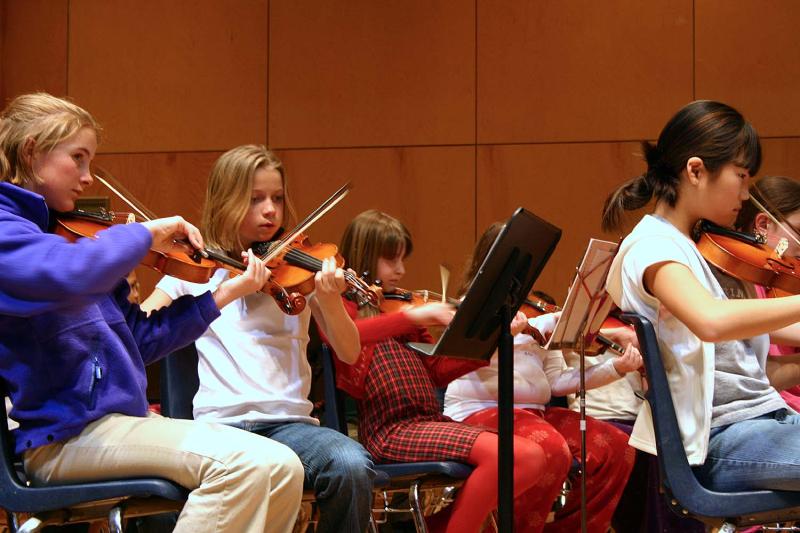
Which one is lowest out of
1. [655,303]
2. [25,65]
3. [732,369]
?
[732,369]

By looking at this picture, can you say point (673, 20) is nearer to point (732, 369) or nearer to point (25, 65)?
point (732, 369)

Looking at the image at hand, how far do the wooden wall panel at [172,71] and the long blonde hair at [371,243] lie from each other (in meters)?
1.66

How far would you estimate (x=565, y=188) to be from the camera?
14.0 feet

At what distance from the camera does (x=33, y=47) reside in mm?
4645

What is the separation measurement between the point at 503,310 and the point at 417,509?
2.32 ft

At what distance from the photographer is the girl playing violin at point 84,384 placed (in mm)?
1716

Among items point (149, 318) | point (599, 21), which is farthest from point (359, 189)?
point (149, 318)

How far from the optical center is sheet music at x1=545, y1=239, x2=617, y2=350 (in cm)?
225

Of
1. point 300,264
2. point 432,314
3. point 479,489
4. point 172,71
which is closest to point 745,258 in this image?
point 432,314

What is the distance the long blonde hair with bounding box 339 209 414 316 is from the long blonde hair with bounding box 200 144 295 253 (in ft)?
1.17

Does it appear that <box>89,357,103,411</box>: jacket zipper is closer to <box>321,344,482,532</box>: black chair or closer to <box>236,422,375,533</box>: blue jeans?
<box>236,422,375,533</box>: blue jeans

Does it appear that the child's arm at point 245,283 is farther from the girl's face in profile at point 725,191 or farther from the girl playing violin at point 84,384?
the girl's face in profile at point 725,191

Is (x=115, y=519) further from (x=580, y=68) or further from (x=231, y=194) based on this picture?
(x=580, y=68)

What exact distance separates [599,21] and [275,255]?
2412mm
